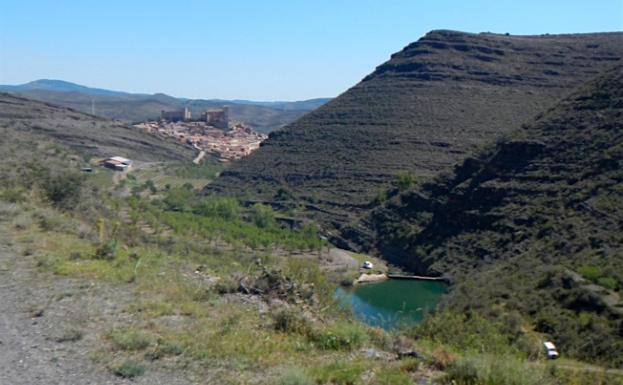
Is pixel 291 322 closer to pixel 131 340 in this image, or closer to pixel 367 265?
pixel 131 340

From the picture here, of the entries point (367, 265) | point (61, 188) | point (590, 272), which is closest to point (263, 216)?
point (367, 265)

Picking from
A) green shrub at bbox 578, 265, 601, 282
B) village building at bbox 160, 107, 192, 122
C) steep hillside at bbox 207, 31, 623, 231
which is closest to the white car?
green shrub at bbox 578, 265, 601, 282

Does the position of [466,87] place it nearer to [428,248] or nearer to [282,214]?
[282,214]

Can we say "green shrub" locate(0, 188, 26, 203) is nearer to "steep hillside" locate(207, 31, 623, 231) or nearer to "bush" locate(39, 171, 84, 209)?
"bush" locate(39, 171, 84, 209)

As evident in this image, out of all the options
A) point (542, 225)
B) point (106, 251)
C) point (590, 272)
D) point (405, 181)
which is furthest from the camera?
point (405, 181)

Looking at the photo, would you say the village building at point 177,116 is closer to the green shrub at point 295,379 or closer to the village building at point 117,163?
the village building at point 117,163

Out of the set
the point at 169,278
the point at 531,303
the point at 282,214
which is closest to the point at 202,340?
the point at 169,278

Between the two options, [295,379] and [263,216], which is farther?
[263,216]

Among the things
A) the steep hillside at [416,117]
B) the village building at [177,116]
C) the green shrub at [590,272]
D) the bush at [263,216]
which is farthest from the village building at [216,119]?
the green shrub at [590,272]
